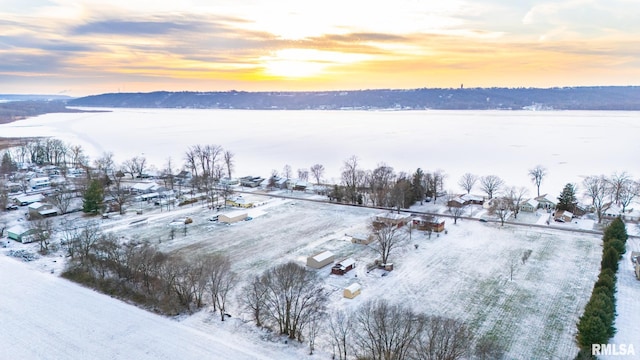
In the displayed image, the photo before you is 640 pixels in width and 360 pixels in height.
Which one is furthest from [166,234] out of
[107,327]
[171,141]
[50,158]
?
[171,141]

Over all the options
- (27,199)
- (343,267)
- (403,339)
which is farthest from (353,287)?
(27,199)

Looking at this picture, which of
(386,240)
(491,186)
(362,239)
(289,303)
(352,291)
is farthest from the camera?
(491,186)

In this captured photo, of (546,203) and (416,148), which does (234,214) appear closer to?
(546,203)

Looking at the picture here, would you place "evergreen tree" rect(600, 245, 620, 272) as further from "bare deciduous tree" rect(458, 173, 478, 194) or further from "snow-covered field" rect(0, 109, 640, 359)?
"bare deciduous tree" rect(458, 173, 478, 194)

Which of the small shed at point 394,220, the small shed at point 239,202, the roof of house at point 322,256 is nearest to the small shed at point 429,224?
the small shed at point 394,220

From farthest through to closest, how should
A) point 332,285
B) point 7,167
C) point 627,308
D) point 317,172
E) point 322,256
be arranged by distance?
point 7,167
point 317,172
point 322,256
point 332,285
point 627,308

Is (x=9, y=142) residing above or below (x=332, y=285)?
above
